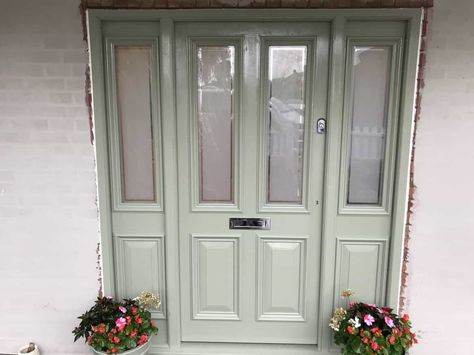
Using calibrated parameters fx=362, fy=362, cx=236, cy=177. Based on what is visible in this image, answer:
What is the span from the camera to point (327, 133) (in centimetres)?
216

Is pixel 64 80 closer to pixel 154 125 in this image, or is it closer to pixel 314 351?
pixel 154 125

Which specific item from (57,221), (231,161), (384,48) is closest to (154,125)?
(231,161)

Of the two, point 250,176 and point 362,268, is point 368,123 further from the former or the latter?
point 362,268

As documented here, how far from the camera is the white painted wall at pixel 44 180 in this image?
2.11 metres

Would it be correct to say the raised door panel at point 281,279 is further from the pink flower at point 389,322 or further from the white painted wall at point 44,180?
the white painted wall at point 44,180

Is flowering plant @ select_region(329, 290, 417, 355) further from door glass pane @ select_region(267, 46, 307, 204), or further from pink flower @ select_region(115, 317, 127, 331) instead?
pink flower @ select_region(115, 317, 127, 331)

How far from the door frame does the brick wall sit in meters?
0.03

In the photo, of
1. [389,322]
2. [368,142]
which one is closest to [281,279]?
[389,322]

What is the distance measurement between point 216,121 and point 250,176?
40 cm

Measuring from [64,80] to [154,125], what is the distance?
580mm

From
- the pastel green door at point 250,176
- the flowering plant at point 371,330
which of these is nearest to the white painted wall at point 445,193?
the flowering plant at point 371,330

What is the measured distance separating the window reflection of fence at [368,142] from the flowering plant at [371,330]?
905 millimetres

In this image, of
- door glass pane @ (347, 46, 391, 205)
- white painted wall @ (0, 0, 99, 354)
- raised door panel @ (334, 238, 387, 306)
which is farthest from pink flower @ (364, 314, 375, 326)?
white painted wall @ (0, 0, 99, 354)

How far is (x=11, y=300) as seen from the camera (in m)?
2.36
